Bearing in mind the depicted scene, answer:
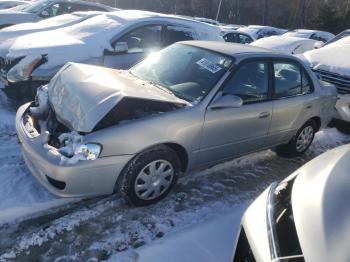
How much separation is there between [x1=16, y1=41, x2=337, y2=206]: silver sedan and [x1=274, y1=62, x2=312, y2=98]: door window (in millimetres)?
13

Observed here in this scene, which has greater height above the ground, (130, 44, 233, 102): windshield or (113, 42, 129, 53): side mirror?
(130, 44, 233, 102): windshield

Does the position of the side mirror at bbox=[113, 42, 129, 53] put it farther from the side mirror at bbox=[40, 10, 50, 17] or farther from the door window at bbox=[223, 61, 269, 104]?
the side mirror at bbox=[40, 10, 50, 17]

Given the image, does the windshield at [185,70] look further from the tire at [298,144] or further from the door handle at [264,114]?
the tire at [298,144]

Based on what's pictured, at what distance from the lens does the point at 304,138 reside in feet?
18.6

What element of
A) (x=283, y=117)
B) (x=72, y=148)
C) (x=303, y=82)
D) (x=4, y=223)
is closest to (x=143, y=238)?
(x=72, y=148)

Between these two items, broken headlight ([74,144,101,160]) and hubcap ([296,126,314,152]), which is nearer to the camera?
broken headlight ([74,144,101,160])

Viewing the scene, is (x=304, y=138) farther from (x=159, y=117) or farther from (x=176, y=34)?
(x=176, y=34)

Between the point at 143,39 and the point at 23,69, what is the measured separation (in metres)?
2.04

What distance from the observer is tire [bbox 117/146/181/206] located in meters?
3.76

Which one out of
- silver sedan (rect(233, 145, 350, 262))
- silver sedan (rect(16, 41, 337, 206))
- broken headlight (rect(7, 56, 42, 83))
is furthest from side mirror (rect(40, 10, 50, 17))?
silver sedan (rect(233, 145, 350, 262))

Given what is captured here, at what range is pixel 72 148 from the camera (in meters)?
3.49

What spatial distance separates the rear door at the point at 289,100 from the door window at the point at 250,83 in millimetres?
175

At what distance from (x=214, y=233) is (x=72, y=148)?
1463 mm

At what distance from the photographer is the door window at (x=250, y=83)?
14.3 feet
